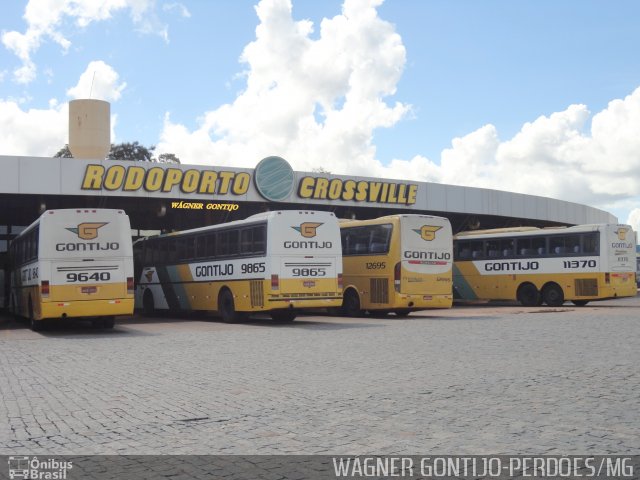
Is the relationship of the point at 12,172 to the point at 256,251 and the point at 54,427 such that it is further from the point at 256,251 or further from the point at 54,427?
the point at 54,427

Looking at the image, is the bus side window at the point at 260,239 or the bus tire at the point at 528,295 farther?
the bus tire at the point at 528,295

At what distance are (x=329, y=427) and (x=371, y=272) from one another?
18.0 metres

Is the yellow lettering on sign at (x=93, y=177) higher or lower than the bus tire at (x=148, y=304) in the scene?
higher

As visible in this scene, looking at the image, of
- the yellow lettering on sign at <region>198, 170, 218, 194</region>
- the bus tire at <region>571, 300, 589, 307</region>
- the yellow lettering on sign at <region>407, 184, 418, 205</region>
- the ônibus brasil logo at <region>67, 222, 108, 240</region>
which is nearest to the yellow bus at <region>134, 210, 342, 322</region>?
the ônibus brasil logo at <region>67, 222, 108, 240</region>

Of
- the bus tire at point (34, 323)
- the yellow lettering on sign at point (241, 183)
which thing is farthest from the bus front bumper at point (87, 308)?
the yellow lettering on sign at point (241, 183)

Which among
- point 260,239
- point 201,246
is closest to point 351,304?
point 201,246

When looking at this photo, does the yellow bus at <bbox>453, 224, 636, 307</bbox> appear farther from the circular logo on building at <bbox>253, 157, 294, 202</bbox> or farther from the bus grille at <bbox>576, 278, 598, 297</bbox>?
the circular logo on building at <bbox>253, 157, 294, 202</bbox>

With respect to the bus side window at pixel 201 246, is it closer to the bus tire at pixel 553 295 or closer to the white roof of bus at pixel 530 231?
the white roof of bus at pixel 530 231

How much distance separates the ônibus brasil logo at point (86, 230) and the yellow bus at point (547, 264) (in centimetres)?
1791

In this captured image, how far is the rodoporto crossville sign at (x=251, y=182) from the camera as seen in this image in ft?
99.0

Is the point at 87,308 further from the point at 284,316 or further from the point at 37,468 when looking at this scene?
the point at 37,468

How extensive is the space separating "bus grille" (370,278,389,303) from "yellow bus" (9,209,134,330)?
824 centimetres

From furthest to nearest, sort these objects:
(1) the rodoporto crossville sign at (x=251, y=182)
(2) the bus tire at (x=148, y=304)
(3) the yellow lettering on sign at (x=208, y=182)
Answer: (3) the yellow lettering on sign at (x=208, y=182), (1) the rodoporto crossville sign at (x=251, y=182), (2) the bus tire at (x=148, y=304)

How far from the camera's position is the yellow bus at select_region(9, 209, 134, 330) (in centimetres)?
1869
